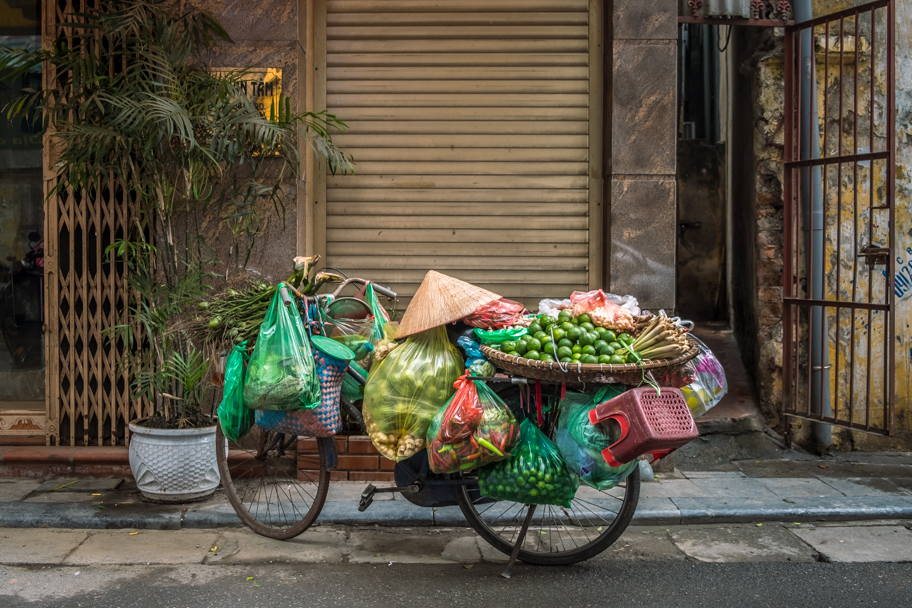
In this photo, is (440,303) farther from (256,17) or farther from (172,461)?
(256,17)

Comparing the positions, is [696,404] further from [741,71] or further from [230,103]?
[741,71]

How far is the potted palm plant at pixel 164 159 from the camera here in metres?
4.86

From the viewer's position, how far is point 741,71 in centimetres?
705

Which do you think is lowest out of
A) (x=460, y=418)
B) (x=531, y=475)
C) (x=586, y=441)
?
(x=531, y=475)

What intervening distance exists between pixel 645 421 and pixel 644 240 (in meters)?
2.97

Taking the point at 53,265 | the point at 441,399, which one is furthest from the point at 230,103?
the point at 441,399

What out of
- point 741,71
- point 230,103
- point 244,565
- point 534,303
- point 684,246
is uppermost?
point 741,71

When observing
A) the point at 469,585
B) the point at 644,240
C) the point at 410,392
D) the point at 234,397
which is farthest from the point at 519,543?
the point at 644,240

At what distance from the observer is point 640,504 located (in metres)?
4.99

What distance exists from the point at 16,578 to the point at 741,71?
690 centimetres

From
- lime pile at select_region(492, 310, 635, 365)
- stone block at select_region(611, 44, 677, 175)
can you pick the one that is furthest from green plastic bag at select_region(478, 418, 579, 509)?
stone block at select_region(611, 44, 677, 175)

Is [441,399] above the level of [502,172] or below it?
below

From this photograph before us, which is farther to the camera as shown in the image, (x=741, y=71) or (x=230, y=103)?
(x=741, y=71)

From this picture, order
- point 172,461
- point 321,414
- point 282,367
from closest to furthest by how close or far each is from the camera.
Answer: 1. point 282,367
2. point 321,414
3. point 172,461
